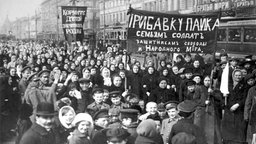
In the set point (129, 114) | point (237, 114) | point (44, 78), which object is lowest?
point (237, 114)

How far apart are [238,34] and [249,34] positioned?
838 mm

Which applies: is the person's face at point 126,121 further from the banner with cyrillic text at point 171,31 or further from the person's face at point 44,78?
the banner with cyrillic text at point 171,31

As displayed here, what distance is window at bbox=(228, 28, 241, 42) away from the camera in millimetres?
15891

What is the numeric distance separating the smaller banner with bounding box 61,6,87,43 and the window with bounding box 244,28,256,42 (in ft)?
22.7

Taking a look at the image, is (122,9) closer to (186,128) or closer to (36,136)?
(186,128)

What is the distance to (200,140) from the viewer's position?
411cm

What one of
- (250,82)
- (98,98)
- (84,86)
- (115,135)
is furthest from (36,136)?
(250,82)

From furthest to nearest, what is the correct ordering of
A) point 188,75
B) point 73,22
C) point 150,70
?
1. point 73,22
2. point 150,70
3. point 188,75

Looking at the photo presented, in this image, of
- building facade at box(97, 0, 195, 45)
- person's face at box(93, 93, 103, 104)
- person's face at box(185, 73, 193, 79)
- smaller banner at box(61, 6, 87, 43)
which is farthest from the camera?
building facade at box(97, 0, 195, 45)

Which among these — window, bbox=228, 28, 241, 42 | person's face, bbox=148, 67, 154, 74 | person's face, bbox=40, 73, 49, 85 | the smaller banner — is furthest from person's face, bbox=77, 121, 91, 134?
window, bbox=228, 28, 241, 42

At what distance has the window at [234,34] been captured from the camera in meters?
15.9

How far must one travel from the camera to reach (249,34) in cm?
1513

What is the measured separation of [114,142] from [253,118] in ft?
9.96

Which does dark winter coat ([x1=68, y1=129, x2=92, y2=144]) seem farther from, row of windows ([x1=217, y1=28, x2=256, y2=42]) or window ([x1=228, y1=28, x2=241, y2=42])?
window ([x1=228, y1=28, x2=241, y2=42])
